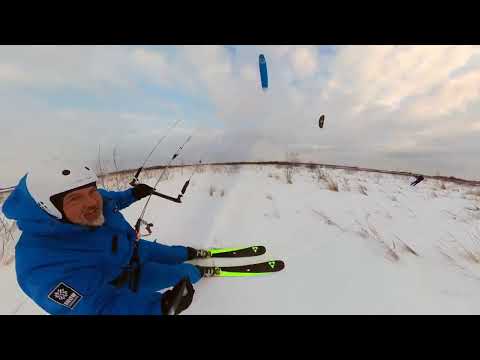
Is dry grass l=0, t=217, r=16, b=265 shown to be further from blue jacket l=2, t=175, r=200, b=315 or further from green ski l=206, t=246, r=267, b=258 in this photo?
green ski l=206, t=246, r=267, b=258

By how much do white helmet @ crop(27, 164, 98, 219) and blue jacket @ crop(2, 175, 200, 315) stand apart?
35 mm

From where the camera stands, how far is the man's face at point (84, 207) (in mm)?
1419

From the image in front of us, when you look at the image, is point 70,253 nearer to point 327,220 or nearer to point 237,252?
point 237,252

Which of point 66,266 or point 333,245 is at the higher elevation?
point 66,266

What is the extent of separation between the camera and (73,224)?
1.46 meters

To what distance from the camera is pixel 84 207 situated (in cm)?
149

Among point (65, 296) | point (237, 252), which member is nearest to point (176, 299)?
point (65, 296)

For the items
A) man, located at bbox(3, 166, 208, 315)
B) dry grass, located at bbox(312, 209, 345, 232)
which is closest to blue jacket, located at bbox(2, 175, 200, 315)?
man, located at bbox(3, 166, 208, 315)

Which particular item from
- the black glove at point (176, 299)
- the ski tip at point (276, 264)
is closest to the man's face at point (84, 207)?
the black glove at point (176, 299)

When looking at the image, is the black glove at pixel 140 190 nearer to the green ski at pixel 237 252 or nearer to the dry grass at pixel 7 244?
the green ski at pixel 237 252

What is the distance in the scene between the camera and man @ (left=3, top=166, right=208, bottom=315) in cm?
131

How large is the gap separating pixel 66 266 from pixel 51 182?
1.53ft

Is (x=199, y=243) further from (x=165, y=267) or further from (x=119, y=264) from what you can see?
(x=119, y=264)

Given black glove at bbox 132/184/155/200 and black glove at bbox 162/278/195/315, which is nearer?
black glove at bbox 162/278/195/315
